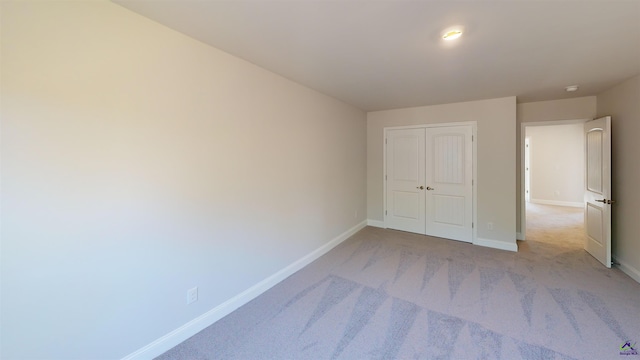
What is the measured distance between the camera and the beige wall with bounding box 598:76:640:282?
2.91 m

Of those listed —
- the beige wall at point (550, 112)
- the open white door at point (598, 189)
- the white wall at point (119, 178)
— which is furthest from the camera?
the beige wall at point (550, 112)

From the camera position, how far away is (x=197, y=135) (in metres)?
2.07

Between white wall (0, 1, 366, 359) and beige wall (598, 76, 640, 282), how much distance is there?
4.29 meters

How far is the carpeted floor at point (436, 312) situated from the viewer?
6.13 ft

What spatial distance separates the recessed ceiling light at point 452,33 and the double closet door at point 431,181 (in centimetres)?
259

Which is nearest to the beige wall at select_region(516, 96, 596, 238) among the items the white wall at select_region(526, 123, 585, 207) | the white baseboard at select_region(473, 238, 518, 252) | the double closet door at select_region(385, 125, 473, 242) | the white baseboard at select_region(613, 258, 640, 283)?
the white baseboard at select_region(473, 238, 518, 252)

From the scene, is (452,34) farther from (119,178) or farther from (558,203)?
(558,203)

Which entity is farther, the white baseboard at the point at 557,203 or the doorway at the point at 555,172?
the white baseboard at the point at 557,203

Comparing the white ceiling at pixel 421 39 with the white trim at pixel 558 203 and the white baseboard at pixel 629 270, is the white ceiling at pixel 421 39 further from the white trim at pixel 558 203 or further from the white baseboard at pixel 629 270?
the white trim at pixel 558 203

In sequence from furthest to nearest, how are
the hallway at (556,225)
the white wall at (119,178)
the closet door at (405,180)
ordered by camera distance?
the closet door at (405,180)
the hallway at (556,225)
the white wall at (119,178)

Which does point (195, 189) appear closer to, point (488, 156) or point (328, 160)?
point (328, 160)

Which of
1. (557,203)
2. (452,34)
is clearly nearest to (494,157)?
(452,34)

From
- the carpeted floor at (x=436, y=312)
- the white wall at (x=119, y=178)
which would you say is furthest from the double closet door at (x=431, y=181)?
the white wall at (x=119, y=178)

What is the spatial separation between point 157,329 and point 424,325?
214cm
